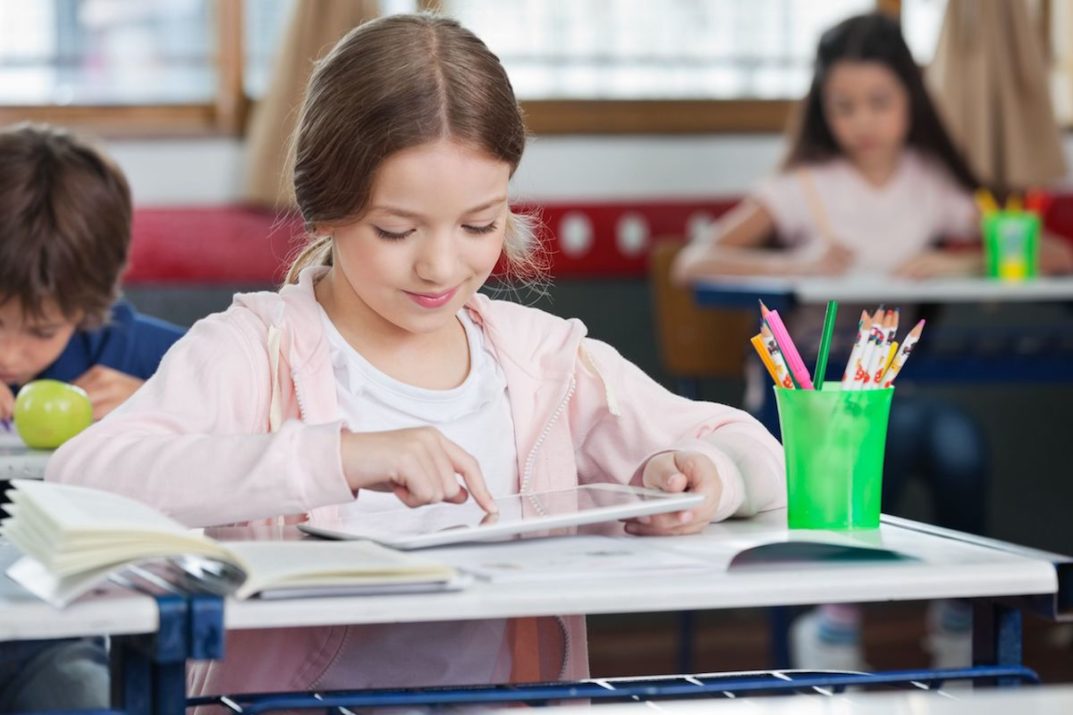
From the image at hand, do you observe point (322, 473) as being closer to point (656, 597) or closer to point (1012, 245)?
point (656, 597)

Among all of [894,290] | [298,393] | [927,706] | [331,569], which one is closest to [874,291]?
[894,290]

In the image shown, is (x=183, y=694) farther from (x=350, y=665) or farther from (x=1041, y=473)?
(x=1041, y=473)

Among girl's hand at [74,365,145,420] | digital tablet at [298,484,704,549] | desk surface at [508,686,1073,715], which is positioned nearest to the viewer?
desk surface at [508,686,1073,715]

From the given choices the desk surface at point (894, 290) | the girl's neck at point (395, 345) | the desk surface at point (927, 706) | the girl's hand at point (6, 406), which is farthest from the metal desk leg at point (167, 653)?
the desk surface at point (894, 290)

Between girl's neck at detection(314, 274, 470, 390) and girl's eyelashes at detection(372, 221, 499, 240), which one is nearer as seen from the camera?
girl's eyelashes at detection(372, 221, 499, 240)

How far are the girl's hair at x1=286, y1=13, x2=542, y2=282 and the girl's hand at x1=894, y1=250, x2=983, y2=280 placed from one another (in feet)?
5.93

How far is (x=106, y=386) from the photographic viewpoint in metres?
1.97

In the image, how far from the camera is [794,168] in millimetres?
3633

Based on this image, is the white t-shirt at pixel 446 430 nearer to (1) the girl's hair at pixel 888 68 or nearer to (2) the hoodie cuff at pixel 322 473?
(2) the hoodie cuff at pixel 322 473

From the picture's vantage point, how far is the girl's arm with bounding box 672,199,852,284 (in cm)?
333

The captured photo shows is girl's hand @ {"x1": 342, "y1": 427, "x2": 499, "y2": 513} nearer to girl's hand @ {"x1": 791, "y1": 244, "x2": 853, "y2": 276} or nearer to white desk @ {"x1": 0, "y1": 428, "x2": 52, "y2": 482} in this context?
white desk @ {"x1": 0, "y1": 428, "x2": 52, "y2": 482}

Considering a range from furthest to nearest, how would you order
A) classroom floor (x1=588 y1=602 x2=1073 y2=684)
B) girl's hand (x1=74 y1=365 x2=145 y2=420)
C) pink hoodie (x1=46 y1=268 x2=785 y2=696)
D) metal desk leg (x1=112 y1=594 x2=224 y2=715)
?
classroom floor (x1=588 y1=602 x2=1073 y2=684), girl's hand (x1=74 y1=365 x2=145 y2=420), pink hoodie (x1=46 y1=268 x2=785 y2=696), metal desk leg (x1=112 y1=594 x2=224 y2=715)

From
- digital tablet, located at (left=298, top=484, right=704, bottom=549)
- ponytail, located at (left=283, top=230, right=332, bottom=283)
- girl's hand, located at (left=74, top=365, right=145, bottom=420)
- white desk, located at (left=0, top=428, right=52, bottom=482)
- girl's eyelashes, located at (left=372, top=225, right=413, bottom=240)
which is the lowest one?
white desk, located at (left=0, top=428, right=52, bottom=482)

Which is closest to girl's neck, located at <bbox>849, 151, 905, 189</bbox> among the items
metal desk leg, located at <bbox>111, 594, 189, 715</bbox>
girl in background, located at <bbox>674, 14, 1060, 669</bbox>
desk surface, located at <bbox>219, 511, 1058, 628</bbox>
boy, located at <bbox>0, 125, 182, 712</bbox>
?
girl in background, located at <bbox>674, 14, 1060, 669</bbox>
